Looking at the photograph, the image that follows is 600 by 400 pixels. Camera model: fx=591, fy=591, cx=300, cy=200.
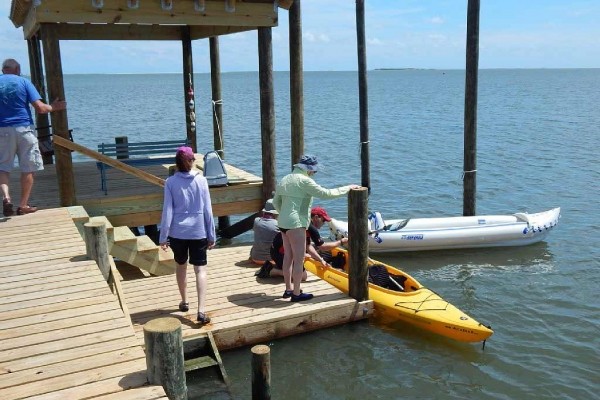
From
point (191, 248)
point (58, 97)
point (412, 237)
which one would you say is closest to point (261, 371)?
point (191, 248)

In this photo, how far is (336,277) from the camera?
28.7 ft

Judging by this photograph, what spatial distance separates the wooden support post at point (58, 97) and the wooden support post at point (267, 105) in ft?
10.3

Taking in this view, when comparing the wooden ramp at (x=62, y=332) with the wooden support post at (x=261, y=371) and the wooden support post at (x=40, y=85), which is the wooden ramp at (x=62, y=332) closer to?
the wooden support post at (x=261, y=371)

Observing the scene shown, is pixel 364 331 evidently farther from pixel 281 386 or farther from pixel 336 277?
pixel 281 386

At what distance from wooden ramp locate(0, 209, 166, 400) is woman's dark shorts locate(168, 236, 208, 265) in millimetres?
798

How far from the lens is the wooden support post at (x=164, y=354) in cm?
411

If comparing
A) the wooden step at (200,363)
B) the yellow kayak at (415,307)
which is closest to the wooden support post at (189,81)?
the yellow kayak at (415,307)

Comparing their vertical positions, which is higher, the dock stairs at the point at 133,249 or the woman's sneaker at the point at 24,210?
the woman's sneaker at the point at 24,210

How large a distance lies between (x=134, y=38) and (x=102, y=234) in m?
8.87

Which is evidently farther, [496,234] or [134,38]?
[134,38]

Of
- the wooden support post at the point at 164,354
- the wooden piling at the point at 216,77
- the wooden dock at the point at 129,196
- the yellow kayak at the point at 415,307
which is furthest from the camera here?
the wooden piling at the point at 216,77

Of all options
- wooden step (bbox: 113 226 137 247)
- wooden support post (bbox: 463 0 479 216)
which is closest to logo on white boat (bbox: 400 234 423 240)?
wooden support post (bbox: 463 0 479 216)

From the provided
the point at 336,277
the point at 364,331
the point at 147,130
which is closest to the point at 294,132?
the point at 336,277

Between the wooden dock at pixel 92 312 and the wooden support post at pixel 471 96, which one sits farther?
the wooden support post at pixel 471 96
